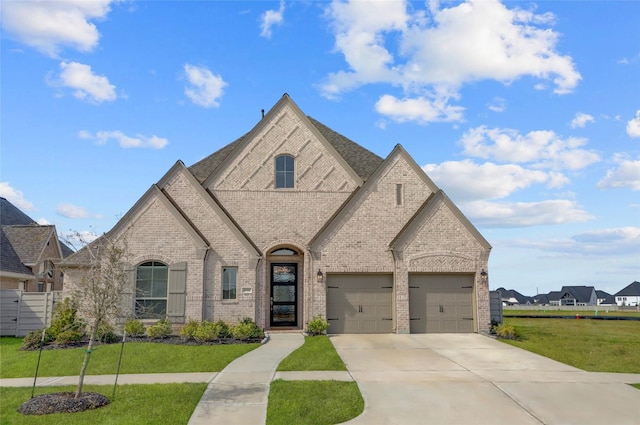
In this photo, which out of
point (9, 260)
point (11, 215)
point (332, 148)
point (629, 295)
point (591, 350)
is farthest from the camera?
point (629, 295)

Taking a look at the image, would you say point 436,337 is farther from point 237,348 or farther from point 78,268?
point 78,268

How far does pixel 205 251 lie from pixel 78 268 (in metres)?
5.17

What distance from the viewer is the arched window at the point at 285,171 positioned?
23.3 m

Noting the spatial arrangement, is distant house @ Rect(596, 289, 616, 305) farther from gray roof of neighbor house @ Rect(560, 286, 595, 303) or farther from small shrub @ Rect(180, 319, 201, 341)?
small shrub @ Rect(180, 319, 201, 341)

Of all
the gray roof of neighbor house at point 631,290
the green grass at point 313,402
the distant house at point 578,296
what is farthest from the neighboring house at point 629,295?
the green grass at point 313,402

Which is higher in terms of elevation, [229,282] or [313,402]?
[229,282]

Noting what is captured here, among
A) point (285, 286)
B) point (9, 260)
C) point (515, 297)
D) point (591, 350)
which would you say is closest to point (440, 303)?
point (591, 350)

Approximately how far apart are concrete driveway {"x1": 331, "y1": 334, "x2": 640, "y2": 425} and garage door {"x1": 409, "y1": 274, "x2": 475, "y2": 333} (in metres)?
3.99

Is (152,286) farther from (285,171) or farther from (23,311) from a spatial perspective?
(285,171)

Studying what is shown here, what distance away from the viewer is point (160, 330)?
62.7 feet

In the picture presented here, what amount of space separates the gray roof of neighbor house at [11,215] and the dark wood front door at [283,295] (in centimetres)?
2244

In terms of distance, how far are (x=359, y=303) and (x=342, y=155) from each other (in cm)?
772

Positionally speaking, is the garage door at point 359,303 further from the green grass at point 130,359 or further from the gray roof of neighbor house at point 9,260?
the gray roof of neighbor house at point 9,260

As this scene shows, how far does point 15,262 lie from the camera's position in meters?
30.6
